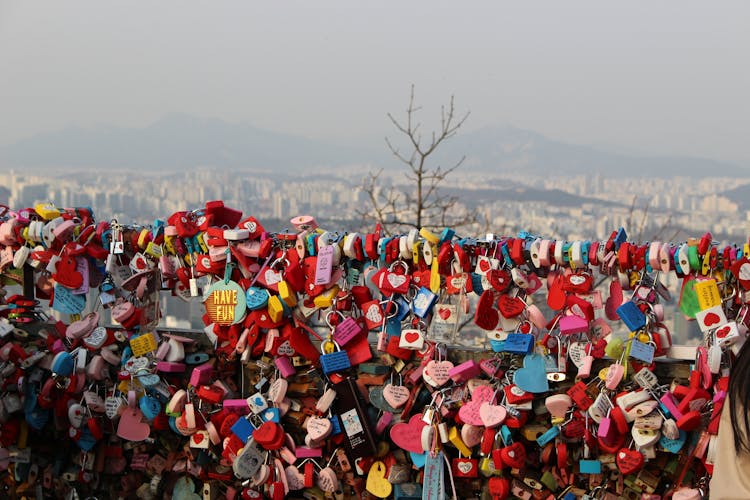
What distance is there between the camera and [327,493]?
327 cm

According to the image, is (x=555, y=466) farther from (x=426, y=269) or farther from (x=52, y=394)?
(x=52, y=394)

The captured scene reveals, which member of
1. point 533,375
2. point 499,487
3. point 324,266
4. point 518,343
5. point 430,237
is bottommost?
point 499,487

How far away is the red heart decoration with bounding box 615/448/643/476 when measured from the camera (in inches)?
109

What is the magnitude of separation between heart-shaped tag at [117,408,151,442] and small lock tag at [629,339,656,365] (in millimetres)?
1993

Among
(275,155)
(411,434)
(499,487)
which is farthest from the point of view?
(275,155)

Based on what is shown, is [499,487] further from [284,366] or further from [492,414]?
[284,366]

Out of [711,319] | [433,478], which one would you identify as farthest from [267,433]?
[711,319]

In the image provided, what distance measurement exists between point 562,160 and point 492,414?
26.0m

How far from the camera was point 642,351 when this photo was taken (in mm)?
2736

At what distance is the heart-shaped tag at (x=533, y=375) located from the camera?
2.91 m

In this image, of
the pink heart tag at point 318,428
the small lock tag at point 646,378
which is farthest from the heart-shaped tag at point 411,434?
the small lock tag at point 646,378

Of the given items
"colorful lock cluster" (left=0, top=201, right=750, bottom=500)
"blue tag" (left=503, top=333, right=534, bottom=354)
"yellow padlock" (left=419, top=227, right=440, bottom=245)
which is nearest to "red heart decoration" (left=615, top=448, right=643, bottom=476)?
"colorful lock cluster" (left=0, top=201, right=750, bottom=500)

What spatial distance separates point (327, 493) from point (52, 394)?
1.30m

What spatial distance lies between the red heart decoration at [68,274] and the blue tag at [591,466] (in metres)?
2.12
